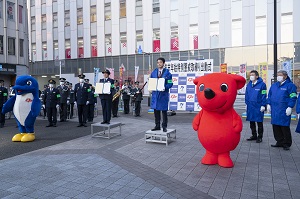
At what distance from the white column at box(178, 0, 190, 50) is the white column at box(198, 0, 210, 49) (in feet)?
4.25

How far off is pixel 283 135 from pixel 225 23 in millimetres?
20939

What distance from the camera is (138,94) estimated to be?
1534 centimetres

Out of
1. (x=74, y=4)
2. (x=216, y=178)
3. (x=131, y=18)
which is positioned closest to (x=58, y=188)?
(x=216, y=178)

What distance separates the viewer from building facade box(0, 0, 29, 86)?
76.8ft

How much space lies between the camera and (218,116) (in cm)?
552

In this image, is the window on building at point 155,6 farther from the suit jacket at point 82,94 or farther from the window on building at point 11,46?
the suit jacket at point 82,94

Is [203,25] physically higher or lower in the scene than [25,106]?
higher

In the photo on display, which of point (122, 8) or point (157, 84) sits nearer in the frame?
point (157, 84)

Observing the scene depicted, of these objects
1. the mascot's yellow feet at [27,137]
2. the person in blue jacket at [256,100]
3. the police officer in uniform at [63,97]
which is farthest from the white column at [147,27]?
the person in blue jacket at [256,100]

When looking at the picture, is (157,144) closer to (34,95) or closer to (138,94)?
(34,95)

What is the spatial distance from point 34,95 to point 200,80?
18.1 ft

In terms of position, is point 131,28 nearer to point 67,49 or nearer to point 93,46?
point 93,46

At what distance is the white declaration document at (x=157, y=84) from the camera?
24.3 ft

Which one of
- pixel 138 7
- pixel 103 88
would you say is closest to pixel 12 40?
pixel 138 7
